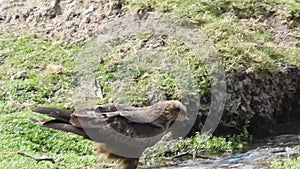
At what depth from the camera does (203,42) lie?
Answer: 31.6ft

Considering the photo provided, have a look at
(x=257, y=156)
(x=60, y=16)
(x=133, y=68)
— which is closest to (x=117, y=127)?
(x=257, y=156)

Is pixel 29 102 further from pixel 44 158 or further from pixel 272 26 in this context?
pixel 272 26

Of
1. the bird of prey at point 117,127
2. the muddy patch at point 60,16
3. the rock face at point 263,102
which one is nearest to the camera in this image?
the bird of prey at point 117,127

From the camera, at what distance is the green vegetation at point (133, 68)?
25.5 ft

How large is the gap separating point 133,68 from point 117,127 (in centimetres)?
306

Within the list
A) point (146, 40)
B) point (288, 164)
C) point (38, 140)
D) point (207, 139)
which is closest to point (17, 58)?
point (146, 40)

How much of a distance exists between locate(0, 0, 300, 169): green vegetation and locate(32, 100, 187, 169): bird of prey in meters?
0.60

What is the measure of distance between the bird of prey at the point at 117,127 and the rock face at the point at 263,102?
220 centimetres

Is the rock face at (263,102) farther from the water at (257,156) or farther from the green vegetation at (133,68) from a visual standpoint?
the water at (257,156)

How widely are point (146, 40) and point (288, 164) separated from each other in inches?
155

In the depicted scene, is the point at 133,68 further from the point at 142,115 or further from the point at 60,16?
the point at 142,115

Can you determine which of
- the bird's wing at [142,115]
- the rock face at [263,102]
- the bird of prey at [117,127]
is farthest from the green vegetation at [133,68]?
the bird's wing at [142,115]

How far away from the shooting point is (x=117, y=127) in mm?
6465

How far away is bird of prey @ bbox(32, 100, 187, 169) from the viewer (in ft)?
20.8
